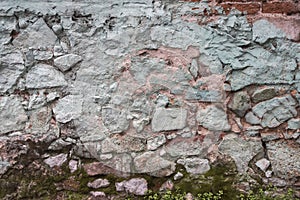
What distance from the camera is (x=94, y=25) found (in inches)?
103

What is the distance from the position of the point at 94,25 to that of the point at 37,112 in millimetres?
700

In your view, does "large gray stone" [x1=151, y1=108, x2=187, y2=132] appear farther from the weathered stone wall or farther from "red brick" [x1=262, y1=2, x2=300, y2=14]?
"red brick" [x1=262, y1=2, x2=300, y2=14]

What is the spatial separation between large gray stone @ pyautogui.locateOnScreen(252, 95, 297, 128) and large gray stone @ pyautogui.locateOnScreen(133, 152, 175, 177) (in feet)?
2.31

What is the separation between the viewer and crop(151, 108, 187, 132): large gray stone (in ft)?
8.76

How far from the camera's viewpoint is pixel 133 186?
2680 millimetres

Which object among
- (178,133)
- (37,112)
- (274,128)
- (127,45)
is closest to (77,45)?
(127,45)

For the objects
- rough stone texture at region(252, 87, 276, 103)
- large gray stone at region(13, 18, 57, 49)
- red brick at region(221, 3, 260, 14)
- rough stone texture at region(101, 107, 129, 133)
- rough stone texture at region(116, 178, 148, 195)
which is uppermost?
red brick at region(221, 3, 260, 14)

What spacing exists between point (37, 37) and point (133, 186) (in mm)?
1194

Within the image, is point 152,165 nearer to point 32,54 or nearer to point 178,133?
point 178,133

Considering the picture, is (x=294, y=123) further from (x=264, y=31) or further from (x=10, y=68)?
(x=10, y=68)

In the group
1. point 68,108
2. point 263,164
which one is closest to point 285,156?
point 263,164

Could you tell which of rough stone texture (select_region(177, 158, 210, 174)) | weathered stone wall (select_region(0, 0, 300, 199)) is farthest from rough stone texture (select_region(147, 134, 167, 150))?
rough stone texture (select_region(177, 158, 210, 174))

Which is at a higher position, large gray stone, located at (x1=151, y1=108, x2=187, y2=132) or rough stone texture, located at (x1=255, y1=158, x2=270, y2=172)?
large gray stone, located at (x1=151, y1=108, x2=187, y2=132)

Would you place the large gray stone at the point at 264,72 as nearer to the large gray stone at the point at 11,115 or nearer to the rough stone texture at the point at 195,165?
the rough stone texture at the point at 195,165
